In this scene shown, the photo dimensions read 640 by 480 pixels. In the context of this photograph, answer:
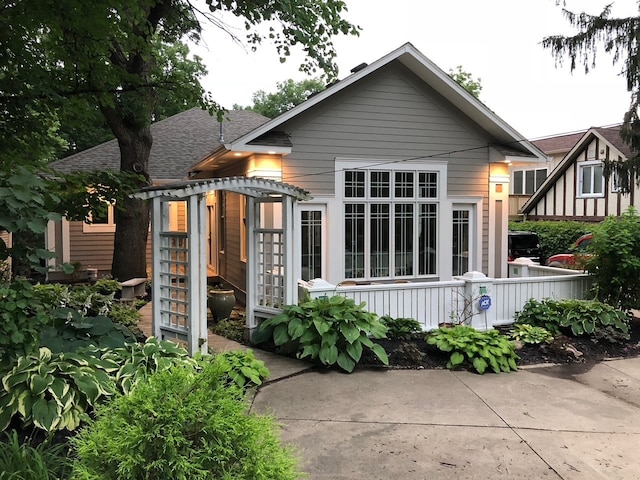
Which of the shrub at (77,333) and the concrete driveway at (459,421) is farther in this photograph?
the shrub at (77,333)

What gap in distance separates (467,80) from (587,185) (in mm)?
14685

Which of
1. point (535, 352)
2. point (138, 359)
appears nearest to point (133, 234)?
point (138, 359)

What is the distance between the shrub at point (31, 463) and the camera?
2.64 m

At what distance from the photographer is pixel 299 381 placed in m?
5.45

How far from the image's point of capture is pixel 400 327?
6.77m

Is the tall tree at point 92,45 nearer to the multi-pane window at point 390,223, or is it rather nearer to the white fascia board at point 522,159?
the multi-pane window at point 390,223

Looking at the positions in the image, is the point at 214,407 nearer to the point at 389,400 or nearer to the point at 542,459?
the point at 542,459

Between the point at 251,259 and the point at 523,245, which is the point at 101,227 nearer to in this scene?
the point at 251,259

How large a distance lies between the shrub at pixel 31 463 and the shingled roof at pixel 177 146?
37.2 ft

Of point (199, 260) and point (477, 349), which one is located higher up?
point (199, 260)

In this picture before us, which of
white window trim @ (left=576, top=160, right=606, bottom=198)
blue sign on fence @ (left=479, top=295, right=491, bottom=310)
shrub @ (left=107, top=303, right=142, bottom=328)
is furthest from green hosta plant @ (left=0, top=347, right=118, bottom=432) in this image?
white window trim @ (left=576, top=160, right=606, bottom=198)

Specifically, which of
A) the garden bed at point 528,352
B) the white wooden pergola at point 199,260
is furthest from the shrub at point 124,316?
the garden bed at point 528,352

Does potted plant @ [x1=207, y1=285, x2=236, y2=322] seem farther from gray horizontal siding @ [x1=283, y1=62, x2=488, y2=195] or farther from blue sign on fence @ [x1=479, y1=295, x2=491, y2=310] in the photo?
blue sign on fence @ [x1=479, y1=295, x2=491, y2=310]

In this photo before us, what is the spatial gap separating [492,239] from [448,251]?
45.4 inches
